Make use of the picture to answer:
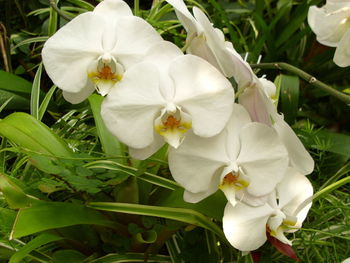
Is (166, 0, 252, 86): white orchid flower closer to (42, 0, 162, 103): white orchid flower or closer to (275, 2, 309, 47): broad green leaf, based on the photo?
(42, 0, 162, 103): white orchid flower

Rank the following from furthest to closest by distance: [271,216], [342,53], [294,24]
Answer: [294,24], [342,53], [271,216]

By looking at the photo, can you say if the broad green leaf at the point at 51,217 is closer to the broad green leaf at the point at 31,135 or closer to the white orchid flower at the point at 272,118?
the broad green leaf at the point at 31,135

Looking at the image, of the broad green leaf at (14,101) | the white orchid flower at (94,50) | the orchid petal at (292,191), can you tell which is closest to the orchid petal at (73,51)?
the white orchid flower at (94,50)

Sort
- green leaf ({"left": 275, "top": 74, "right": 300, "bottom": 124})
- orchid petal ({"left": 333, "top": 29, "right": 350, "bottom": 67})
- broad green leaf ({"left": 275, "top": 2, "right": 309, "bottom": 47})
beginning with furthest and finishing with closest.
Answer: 1. broad green leaf ({"left": 275, "top": 2, "right": 309, "bottom": 47})
2. green leaf ({"left": 275, "top": 74, "right": 300, "bottom": 124})
3. orchid petal ({"left": 333, "top": 29, "right": 350, "bottom": 67})

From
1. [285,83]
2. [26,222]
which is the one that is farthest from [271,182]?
[285,83]

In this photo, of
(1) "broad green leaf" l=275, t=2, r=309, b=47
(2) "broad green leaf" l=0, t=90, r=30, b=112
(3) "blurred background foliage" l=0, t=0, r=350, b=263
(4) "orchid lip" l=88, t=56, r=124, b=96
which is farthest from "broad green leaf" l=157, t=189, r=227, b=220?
(1) "broad green leaf" l=275, t=2, r=309, b=47

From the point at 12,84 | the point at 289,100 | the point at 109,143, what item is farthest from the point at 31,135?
the point at 289,100

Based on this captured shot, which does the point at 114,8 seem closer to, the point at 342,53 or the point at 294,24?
the point at 342,53
